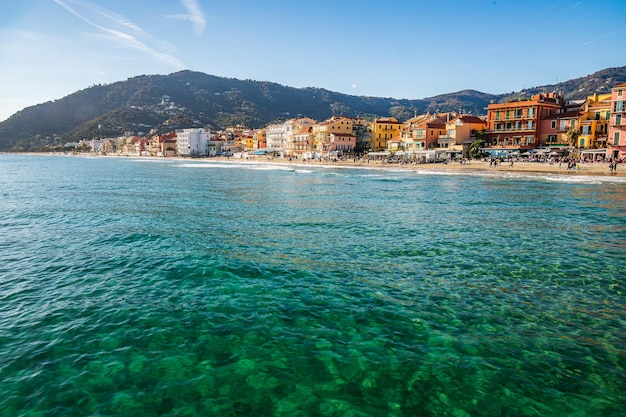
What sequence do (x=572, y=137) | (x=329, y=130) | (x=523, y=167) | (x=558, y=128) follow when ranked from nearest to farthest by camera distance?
1. (x=523, y=167)
2. (x=572, y=137)
3. (x=558, y=128)
4. (x=329, y=130)

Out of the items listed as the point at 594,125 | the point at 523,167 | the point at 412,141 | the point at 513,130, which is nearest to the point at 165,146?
the point at 412,141

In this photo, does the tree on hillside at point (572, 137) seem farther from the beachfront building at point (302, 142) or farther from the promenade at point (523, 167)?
the beachfront building at point (302, 142)

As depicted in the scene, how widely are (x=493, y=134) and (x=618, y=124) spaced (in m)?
20.8

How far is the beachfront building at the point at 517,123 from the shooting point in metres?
65.5

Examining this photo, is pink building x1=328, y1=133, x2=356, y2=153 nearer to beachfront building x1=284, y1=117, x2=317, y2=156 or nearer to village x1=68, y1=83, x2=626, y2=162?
village x1=68, y1=83, x2=626, y2=162

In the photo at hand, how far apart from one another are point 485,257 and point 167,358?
1127 centimetres

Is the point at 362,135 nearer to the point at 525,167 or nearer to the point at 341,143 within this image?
the point at 341,143

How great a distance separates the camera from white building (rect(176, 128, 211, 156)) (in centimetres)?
14712

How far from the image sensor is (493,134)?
→ 233 feet

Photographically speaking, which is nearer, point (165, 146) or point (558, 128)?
point (558, 128)

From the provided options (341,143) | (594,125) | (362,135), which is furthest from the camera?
(362,135)

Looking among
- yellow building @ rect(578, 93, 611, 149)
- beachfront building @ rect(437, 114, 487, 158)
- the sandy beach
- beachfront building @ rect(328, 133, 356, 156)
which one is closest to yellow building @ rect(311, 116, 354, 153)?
beachfront building @ rect(328, 133, 356, 156)

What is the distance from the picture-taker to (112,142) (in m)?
188

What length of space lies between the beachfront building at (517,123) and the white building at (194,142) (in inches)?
4273
